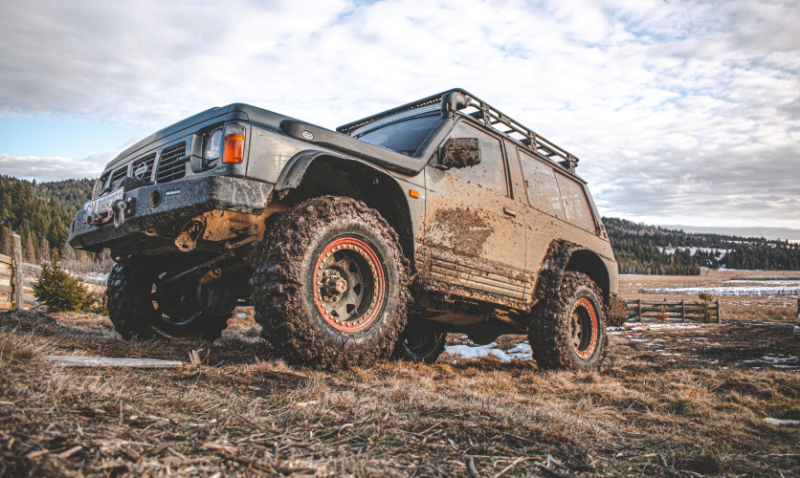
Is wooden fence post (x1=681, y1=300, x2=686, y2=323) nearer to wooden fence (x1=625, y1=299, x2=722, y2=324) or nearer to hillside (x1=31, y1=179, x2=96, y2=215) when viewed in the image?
wooden fence (x1=625, y1=299, x2=722, y2=324)

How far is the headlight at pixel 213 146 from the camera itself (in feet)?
9.54

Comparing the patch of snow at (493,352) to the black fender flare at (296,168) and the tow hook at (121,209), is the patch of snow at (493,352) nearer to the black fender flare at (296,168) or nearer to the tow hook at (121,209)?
the black fender flare at (296,168)

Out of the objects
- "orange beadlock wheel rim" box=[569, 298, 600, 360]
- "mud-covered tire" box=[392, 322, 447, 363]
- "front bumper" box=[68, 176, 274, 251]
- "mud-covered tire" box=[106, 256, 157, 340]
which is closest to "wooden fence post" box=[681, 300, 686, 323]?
"orange beadlock wheel rim" box=[569, 298, 600, 360]

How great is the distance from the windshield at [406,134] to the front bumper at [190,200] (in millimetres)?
1648

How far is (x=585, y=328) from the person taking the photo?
225 inches

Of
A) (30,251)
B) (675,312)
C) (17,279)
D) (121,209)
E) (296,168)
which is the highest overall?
(30,251)

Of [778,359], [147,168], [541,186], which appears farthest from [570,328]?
[778,359]

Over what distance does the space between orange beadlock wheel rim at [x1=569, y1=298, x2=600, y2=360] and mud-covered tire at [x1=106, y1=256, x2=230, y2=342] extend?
402 cm

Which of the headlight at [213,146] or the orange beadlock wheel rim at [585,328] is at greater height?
the headlight at [213,146]

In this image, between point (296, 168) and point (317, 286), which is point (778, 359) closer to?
point (317, 286)

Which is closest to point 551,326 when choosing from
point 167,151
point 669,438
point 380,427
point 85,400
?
point 669,438

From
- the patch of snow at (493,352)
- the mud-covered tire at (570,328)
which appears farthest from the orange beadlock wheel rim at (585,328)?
the patch of snow at (493,352)

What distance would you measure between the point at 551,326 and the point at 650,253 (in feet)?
554

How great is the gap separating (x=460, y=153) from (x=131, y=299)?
332 cm
